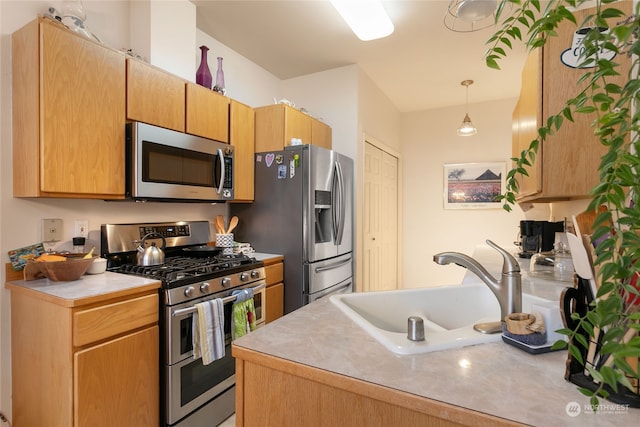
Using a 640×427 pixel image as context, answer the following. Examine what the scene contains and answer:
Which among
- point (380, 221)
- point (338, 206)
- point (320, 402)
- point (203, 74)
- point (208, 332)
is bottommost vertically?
point (208, 332)

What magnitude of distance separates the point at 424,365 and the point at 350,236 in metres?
2.44

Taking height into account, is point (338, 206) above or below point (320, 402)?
above

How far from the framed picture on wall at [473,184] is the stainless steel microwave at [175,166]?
129 inches

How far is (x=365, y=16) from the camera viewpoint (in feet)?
7.39

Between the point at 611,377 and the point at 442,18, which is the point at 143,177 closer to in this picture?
the point at 611,377

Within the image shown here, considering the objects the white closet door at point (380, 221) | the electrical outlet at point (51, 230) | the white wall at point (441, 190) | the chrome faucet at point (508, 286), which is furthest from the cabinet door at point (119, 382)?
the white wall at point (441, 190)

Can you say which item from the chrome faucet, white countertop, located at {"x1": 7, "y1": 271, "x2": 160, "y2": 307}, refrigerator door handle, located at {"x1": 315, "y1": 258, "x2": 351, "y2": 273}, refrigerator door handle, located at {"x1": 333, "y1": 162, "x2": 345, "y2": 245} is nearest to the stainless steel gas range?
white countertop, located at {"x1": 7, "y1": 271, "x2": 160, "y2": 307}

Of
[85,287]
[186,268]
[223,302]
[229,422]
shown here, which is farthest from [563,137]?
[229,422]

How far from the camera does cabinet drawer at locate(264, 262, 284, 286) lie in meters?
2.44

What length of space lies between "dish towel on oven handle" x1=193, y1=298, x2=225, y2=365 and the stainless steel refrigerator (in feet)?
2.68

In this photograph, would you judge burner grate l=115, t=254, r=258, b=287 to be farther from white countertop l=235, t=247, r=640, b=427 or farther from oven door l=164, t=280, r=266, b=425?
white countertop l=235, t=247, r=640, b=427

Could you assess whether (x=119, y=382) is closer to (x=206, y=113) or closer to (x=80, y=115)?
(x=80, y=115)

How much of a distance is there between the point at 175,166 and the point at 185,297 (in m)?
0.85

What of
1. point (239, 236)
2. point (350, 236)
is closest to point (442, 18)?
point (350, 236)
